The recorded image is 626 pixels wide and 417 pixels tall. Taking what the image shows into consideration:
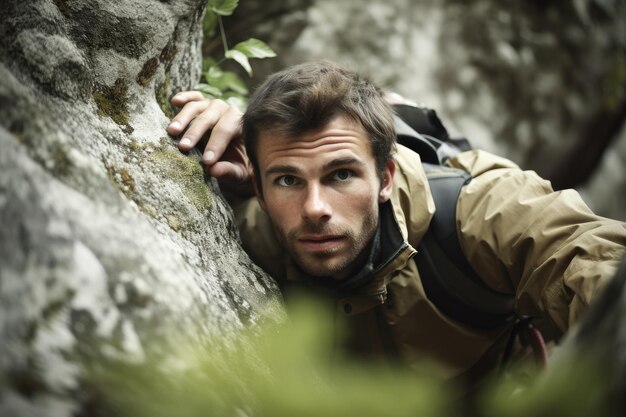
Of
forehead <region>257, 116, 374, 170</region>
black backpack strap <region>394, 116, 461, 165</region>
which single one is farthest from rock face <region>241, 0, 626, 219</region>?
forehead <region>257, 116, 374, 170</region>

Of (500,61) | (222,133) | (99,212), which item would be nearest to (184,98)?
A: (222,133)

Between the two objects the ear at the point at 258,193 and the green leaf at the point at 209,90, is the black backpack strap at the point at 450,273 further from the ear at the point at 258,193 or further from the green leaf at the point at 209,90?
the green leaf at the point at 209,90

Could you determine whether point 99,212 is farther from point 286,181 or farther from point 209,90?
point 209,90

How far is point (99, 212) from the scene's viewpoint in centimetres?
175

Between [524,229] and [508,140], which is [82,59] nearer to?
[524,229]

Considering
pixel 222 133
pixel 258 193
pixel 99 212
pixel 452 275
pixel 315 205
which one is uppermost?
pixel 99 212

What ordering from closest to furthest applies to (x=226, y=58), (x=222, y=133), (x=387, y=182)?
(x=222, y=133) → (x=387, y=182) → (x=226, y=58)

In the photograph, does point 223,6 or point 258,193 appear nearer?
point 258,193

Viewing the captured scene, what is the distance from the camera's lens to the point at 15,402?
46.0 inches

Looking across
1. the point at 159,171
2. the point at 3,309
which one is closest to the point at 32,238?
the point at 3,309

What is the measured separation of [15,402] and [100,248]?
1.79ft

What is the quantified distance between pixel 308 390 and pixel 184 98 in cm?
251

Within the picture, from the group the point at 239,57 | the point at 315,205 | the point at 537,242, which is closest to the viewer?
the point at 537,242

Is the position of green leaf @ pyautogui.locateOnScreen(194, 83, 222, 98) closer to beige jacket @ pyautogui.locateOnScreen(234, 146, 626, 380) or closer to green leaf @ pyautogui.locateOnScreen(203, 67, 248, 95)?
green leaf @ pyautogui.locateOnScreen(203, 67, 248, 95)
